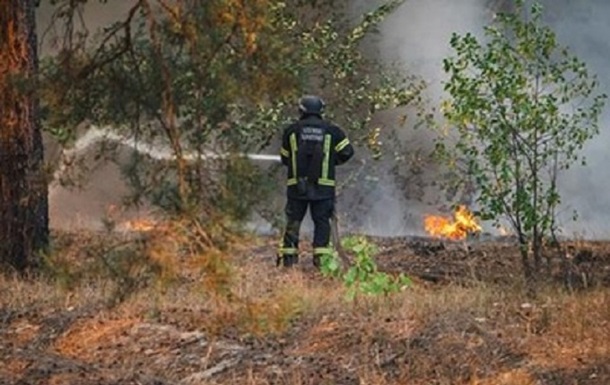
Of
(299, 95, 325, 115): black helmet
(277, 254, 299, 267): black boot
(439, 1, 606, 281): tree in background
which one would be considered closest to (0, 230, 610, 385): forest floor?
(439, 1, 606, 281): tree in background

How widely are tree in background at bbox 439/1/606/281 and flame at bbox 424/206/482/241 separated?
3.47 meters

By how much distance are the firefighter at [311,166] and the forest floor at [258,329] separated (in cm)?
191

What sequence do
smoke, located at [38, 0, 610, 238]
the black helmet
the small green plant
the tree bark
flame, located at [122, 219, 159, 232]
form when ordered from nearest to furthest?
flame, located at [122, 219, 159, 232]
the small green plant
the tree bark
the black helmet
smoke, located at [38, 0, 610, 238]

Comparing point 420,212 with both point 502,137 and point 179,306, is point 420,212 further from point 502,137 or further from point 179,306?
point 179,306

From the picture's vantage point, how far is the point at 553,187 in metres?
12.2

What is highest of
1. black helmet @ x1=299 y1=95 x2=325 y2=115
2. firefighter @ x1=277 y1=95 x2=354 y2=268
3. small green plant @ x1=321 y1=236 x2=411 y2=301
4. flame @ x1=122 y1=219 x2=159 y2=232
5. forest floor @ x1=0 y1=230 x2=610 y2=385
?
black helmet @ x1=299 y1=95 x2=325 y2=115

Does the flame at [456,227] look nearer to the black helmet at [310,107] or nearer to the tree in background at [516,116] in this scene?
the tree in background at [516,116]

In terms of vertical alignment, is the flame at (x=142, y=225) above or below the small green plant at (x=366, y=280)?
→ above

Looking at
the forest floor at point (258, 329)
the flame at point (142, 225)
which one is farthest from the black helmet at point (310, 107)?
the flame at point (142, 225)

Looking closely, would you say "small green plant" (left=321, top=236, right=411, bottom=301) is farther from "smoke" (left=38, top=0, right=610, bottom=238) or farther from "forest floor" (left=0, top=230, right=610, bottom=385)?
"smoke" (left=38, top=0, right=610, bottom=238)

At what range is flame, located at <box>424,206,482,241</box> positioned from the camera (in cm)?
1738

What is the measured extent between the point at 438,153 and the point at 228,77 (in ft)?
20.9

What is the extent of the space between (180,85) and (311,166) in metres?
6.10

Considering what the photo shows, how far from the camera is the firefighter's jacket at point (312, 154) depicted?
12.8 meters
